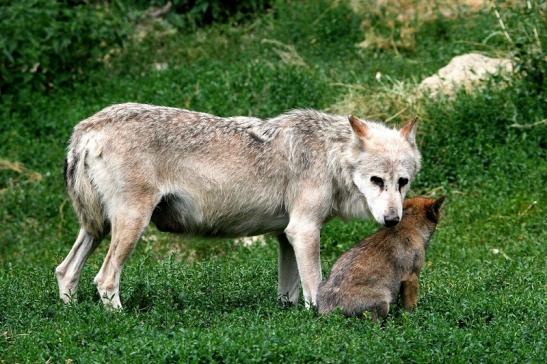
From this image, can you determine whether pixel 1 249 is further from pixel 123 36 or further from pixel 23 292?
pixel 123 36

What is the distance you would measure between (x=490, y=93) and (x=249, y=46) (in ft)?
15.4

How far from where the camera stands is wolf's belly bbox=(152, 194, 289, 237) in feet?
31.8

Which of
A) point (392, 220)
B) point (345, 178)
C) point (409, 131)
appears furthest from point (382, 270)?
point (409, 131)

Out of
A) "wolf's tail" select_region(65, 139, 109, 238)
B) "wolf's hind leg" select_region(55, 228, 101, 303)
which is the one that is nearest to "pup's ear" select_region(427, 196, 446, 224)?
"wolf's tail" select_region(65, 139, 109, 238)

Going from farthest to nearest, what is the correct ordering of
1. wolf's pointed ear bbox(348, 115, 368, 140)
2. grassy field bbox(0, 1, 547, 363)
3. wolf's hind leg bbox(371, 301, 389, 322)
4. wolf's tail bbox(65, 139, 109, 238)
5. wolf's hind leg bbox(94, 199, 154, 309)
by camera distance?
1. wolf's pointed ear bbox(348, 115, 368, 140)
2. wolf's tail bbox(65, 139, 109, 238)
3. wolf's hind leg bbox(94, 199, 154, 309)
4. wolf's hind leg bbox(371, 301, 389, 322)
5. grassy field bbox(0, 1, 547, 363)

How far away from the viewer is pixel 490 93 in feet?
47.0

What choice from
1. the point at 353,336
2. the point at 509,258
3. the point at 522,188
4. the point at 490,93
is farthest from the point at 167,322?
the point at 490,93

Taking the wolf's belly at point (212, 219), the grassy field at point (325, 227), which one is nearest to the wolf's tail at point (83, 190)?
the wolf's belly at point (212, 219)

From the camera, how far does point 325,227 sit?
514 inches

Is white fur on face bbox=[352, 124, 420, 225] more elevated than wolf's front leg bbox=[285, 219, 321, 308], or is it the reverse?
white fur on face bbox=[352, 124, 420, 225]

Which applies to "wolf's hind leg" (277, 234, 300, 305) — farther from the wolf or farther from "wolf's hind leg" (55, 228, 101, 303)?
"wolf's hind leg" (55, 228, 101, 303)

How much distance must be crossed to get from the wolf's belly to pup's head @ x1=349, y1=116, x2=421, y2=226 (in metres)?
0.83

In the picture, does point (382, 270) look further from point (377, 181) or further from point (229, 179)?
point (229, 179)

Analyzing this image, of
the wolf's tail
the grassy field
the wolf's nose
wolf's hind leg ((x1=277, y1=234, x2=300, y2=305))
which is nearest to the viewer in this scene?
the grassy field
